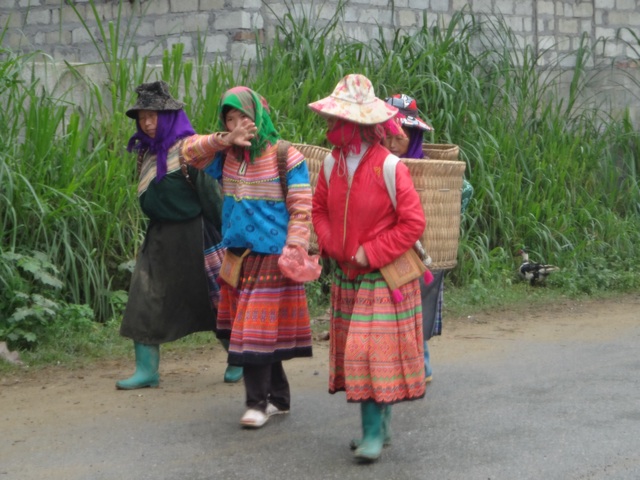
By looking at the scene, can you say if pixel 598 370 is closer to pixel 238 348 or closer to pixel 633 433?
pixel 633 433

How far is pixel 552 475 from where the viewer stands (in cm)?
459

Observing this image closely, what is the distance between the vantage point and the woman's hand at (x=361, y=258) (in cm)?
463

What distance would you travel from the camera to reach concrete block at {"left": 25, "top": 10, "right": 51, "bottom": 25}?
458 inches

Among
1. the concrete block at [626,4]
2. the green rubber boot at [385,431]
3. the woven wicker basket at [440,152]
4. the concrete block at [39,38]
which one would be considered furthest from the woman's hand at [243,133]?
the concrete block at [626,4]

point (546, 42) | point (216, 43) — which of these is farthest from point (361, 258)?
point (546, 42)

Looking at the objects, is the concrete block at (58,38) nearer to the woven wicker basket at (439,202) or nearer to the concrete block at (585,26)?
the concrete block at (585,26)

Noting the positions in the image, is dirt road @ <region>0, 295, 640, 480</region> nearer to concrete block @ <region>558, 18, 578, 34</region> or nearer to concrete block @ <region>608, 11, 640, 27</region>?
concrete block @ <region>558, 18, 578, 34</region>

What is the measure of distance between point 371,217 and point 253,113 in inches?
34.2

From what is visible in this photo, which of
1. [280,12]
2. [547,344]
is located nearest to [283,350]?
[547,344]

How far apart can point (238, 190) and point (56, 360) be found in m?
2.15

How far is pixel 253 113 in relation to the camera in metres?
5.17

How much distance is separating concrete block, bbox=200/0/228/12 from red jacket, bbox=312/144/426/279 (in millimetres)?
5864

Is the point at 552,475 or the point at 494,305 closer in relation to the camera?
the point at 552,475

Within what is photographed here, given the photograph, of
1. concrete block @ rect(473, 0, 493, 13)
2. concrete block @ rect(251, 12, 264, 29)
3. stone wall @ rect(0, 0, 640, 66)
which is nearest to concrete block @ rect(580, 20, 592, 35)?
stone wall @ rect(0, 0, 640, 66)
